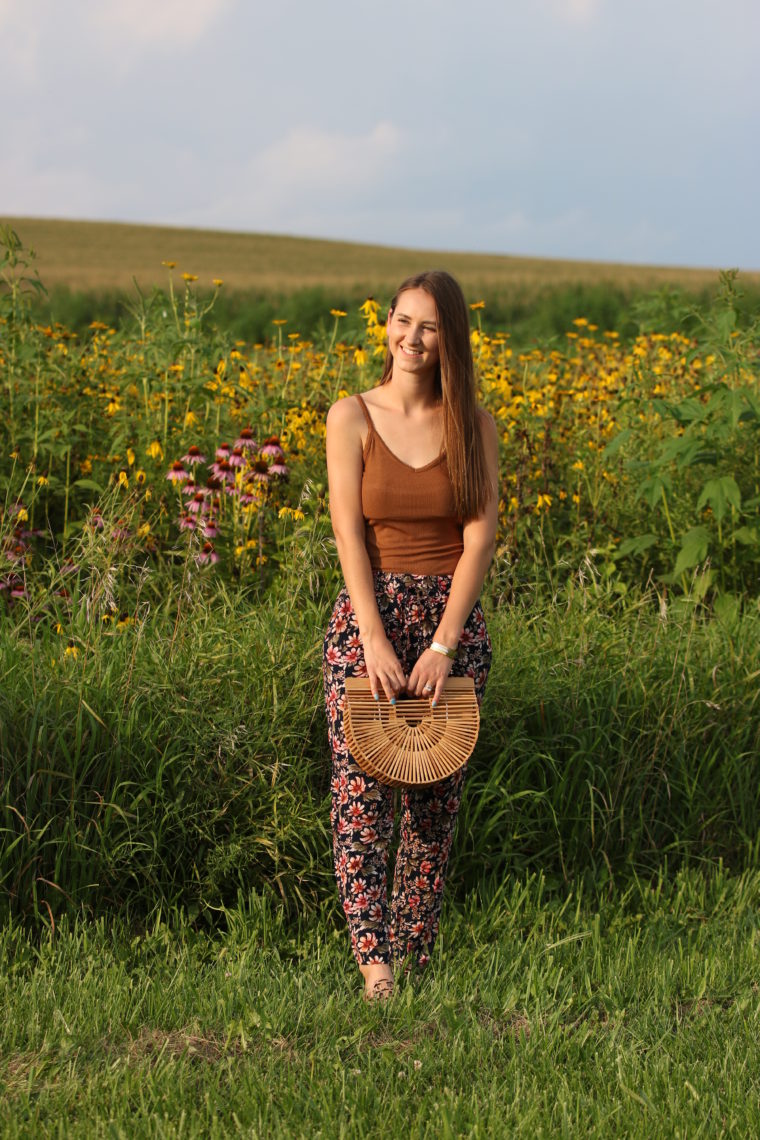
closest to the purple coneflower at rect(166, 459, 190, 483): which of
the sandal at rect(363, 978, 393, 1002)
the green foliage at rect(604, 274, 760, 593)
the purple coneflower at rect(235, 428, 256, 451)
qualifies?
the purple coneflower at rect(235, 428, 256, 451)

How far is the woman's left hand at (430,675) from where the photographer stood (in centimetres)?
332

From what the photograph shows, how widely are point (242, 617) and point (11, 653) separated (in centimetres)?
81

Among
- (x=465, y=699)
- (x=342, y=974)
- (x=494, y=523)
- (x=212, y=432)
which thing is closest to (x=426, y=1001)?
(x=342, y=974)

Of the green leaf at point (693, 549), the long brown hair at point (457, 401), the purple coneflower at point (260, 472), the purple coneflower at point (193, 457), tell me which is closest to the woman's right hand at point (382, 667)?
the long brown hair at point (457, 401)

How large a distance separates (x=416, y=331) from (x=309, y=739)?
135cm

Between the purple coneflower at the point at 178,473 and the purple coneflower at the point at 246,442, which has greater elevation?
the purple coneflower at the point at 246,442

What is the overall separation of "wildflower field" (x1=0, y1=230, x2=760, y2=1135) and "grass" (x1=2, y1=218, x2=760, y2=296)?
29241mm

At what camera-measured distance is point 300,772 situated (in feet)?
13.0

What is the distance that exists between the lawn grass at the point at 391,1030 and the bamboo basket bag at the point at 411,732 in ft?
1.88

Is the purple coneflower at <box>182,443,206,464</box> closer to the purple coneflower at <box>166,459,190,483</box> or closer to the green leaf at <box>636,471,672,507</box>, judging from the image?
the purple coneflower at <box>166,459,190,483</box>

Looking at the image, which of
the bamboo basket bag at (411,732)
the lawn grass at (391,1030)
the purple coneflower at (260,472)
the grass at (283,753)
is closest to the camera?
the lawn grass at (391,1030)

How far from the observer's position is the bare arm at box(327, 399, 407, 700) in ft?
10.8

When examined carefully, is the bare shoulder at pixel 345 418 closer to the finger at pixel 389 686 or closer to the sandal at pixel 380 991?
the finger at pixel 389 686

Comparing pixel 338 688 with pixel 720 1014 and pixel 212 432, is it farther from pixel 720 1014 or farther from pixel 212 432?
pixel 212 432
